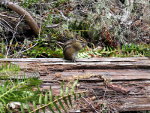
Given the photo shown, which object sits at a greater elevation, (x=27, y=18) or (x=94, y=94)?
(x=27, y=18)

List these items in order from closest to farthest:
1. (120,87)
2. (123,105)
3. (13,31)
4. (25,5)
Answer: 1. (123,105)
2. (120,87)
3. (13,31)
4. (25,5)

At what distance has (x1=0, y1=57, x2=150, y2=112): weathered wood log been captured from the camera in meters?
2.55

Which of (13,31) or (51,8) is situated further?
(51,8)

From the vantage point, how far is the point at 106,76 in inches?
111

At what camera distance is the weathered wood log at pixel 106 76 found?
255 cm

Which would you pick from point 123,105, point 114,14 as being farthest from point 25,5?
point 123,105

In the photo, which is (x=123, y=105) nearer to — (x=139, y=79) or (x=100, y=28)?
(x=139, y=79)

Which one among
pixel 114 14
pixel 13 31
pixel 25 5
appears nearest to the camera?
pixel 13 31

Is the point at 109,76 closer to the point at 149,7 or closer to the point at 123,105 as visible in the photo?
the point at 123,105

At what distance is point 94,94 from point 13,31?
7.67ft

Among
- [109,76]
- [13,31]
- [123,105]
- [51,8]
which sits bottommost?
[123,105]

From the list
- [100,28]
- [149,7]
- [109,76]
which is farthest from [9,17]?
[149,7]

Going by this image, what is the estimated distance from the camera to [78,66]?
9.61ft

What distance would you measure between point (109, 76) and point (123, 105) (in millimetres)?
446
